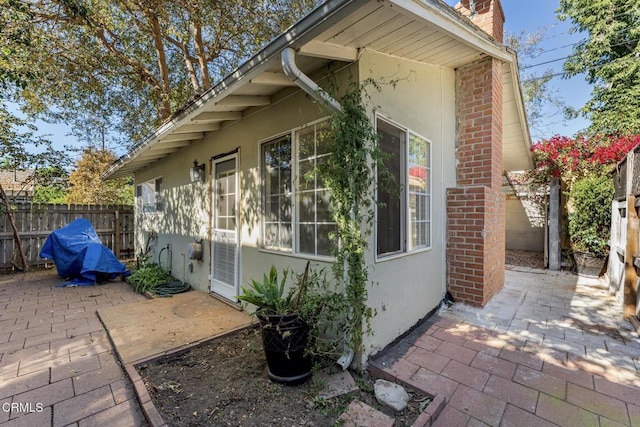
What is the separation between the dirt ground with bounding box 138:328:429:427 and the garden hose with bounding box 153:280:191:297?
8.69 ft

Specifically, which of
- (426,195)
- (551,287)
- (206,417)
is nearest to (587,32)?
(551,287)

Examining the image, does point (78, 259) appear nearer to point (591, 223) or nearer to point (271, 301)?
point (271, 301)

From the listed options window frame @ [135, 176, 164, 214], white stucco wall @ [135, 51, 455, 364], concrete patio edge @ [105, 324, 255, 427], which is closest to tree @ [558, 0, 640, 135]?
white stucco wall @ [135, 51, 455, 364]

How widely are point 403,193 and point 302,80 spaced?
5.98 feet

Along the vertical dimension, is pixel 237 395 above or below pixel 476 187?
below

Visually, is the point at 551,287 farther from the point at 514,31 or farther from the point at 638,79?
the point at 514,31

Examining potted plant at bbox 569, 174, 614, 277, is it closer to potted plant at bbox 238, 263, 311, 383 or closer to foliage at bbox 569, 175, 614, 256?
foliage at bbox 569, 175, 614, 256

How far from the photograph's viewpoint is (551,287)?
5.27 m

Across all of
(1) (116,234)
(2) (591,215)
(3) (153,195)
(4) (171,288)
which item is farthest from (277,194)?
(1) (116,234)

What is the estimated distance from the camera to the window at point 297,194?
10.1 ft

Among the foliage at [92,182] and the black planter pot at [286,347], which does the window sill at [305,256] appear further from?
the foliage at [92,182]

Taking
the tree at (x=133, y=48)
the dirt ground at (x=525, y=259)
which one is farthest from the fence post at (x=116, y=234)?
the dirt ground at (x=525, y=259)

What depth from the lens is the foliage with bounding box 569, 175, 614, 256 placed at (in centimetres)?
596

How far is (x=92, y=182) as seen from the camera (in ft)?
41.3
